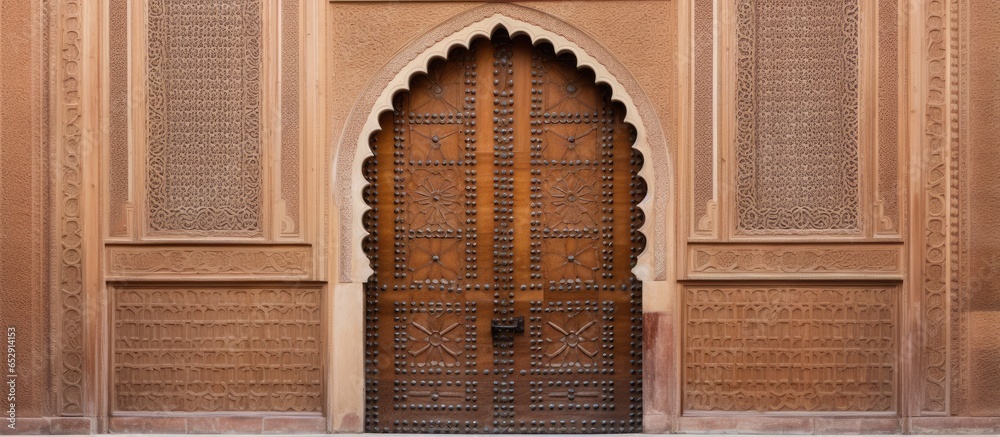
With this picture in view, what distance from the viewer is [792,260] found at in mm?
5277

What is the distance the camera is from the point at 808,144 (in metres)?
5.29

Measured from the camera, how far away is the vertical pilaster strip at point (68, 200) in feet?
17.3

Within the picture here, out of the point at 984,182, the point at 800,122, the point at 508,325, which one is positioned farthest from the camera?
the point at 508,325

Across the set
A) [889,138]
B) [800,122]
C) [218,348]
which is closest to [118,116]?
[218,348]

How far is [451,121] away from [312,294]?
3.64 feet

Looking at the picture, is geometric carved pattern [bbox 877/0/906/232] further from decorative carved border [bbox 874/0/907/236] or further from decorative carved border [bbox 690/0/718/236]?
decorative carved border [bbox 690/0/718/236]

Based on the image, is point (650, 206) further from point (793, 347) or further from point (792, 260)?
point (793, 347)

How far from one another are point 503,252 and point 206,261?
1.47 m

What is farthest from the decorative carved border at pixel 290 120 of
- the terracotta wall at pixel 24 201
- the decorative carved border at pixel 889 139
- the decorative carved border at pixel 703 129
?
the decorative carved border at pixel 889 139

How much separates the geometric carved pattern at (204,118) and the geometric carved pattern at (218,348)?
36cm

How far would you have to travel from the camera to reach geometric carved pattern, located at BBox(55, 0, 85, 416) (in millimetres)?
5289

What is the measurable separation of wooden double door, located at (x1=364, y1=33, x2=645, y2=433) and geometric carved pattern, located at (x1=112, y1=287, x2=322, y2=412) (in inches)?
14.3

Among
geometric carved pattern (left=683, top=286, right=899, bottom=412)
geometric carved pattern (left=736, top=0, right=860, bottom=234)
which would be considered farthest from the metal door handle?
geometric carved pattern (left=736, top=0, right=860, bottom=234)

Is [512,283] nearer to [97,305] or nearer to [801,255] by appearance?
[801,255]
